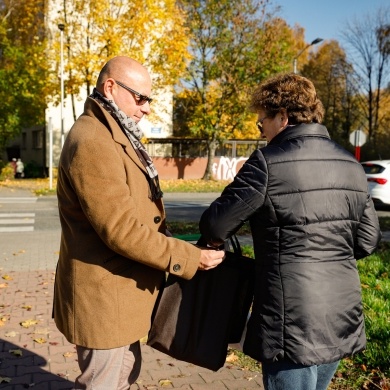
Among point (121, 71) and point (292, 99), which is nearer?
point (292, 99)

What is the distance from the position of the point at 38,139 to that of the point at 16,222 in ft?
91.4

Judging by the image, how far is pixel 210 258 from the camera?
7.57 feet

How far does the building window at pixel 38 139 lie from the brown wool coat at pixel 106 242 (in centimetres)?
3703

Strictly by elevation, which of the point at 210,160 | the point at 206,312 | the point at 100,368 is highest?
the point at 210,160

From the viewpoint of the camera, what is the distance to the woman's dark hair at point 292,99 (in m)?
2.22

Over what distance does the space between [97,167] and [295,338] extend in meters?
1.08

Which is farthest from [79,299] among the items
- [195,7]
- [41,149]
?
[41,149]

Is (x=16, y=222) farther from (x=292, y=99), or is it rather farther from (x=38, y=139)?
(x=38, y=139)

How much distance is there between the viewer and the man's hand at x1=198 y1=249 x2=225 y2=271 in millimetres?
2301

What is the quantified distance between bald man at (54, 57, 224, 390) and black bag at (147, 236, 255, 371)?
0.08 meters

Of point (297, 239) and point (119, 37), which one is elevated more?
point (119, 37)

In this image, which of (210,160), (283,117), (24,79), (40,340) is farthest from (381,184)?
(24,79)

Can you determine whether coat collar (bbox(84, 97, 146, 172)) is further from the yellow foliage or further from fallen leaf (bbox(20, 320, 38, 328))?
the yellow foliage

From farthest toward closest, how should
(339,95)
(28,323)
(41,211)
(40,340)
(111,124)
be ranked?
(339,95), (41,211), (28,323), (40,340), (111,124)
